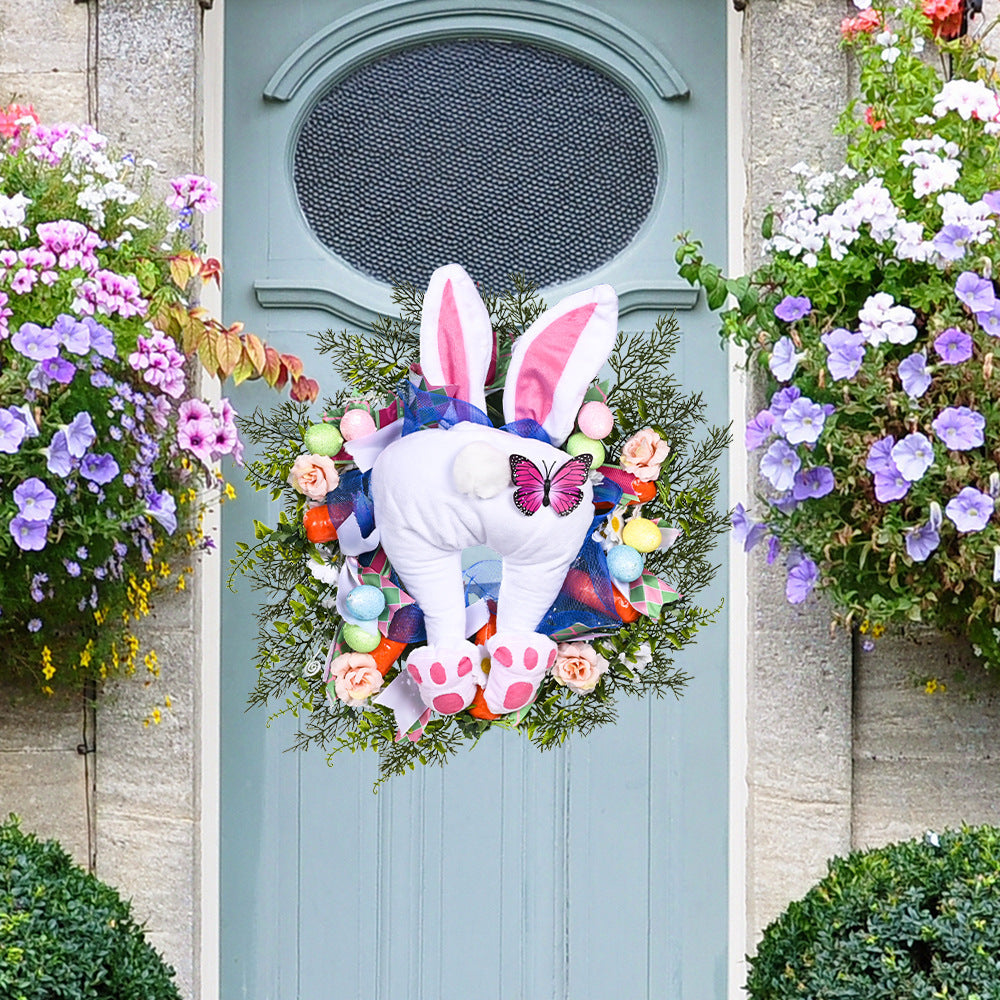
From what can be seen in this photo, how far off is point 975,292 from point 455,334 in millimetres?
917

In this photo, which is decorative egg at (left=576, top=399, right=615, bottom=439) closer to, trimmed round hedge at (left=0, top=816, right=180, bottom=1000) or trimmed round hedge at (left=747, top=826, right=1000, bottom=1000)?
trimmed round hedge at (left=747, top=826, right=1000, bottom=1000)

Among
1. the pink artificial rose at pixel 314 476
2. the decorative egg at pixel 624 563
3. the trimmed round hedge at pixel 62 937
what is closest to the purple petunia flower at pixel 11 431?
the pink artificial rose at pixel 314 476

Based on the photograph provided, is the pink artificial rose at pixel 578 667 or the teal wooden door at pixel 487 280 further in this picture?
the teal wooden door at pixel 487 280

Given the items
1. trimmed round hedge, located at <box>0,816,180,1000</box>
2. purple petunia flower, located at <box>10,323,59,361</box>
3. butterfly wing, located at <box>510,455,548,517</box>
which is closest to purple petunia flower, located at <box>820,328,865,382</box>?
butterfly wing, located at <box>510,455,548,517</box>

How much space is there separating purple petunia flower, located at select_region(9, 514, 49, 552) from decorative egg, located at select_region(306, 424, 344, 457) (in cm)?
49

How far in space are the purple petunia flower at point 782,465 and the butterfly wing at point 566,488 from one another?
1.28ft

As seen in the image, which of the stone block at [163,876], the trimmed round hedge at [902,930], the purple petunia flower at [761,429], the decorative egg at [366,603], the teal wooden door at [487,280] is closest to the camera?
the trimmed round hedge at [902,930]

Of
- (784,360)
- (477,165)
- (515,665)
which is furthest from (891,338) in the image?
(477,165)

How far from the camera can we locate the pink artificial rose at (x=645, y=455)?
2586 mm

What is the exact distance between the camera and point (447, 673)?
251cm

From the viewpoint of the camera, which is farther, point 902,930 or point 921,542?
point 921,542

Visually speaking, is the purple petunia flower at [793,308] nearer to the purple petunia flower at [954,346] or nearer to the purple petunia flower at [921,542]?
the purple petunia flower at [954,346]

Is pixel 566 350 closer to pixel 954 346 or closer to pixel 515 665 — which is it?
pixel 515 665

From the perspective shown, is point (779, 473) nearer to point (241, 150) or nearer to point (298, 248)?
point (298, 248)
